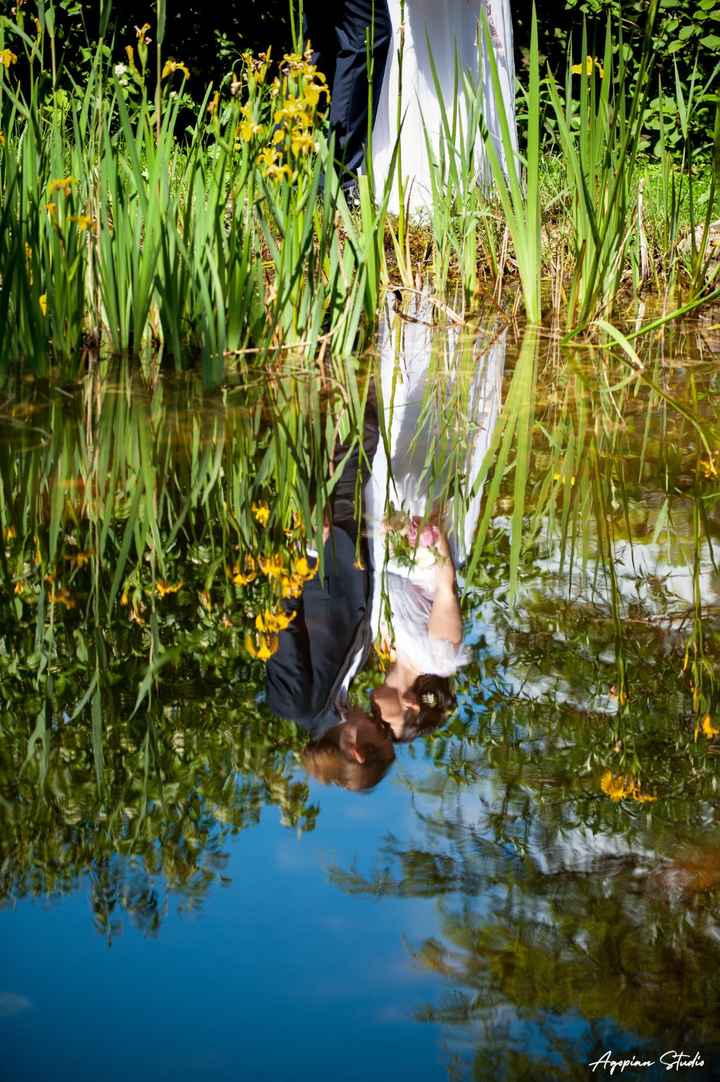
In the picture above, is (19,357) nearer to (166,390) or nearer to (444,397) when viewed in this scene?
(166,390)

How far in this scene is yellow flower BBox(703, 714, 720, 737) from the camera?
112 centimetres

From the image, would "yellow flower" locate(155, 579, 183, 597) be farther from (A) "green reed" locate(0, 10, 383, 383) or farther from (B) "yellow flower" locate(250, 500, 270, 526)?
(A) "green reed" locate(0, 10, 383, 383)

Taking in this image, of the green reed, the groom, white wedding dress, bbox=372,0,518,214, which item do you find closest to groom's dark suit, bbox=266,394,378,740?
the groom

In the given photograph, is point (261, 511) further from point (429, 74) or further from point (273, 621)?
point (429, 74)

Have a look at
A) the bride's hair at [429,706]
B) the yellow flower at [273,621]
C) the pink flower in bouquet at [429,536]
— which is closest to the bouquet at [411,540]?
the pink flower in bouquet at [429,536]

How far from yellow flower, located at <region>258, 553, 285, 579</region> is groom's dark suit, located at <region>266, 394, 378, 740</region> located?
5 cm

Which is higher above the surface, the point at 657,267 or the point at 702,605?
the point at 657,267

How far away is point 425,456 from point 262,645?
94 cm

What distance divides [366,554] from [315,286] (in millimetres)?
1700

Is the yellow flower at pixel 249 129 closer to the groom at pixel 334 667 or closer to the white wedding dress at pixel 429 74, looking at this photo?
the groom at pixel 334 667

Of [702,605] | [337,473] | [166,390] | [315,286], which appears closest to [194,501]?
[337,473]

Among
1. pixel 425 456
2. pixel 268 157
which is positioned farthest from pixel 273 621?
pixel 268 157

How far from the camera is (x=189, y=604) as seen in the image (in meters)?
1.41

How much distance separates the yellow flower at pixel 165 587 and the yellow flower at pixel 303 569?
0.15m
